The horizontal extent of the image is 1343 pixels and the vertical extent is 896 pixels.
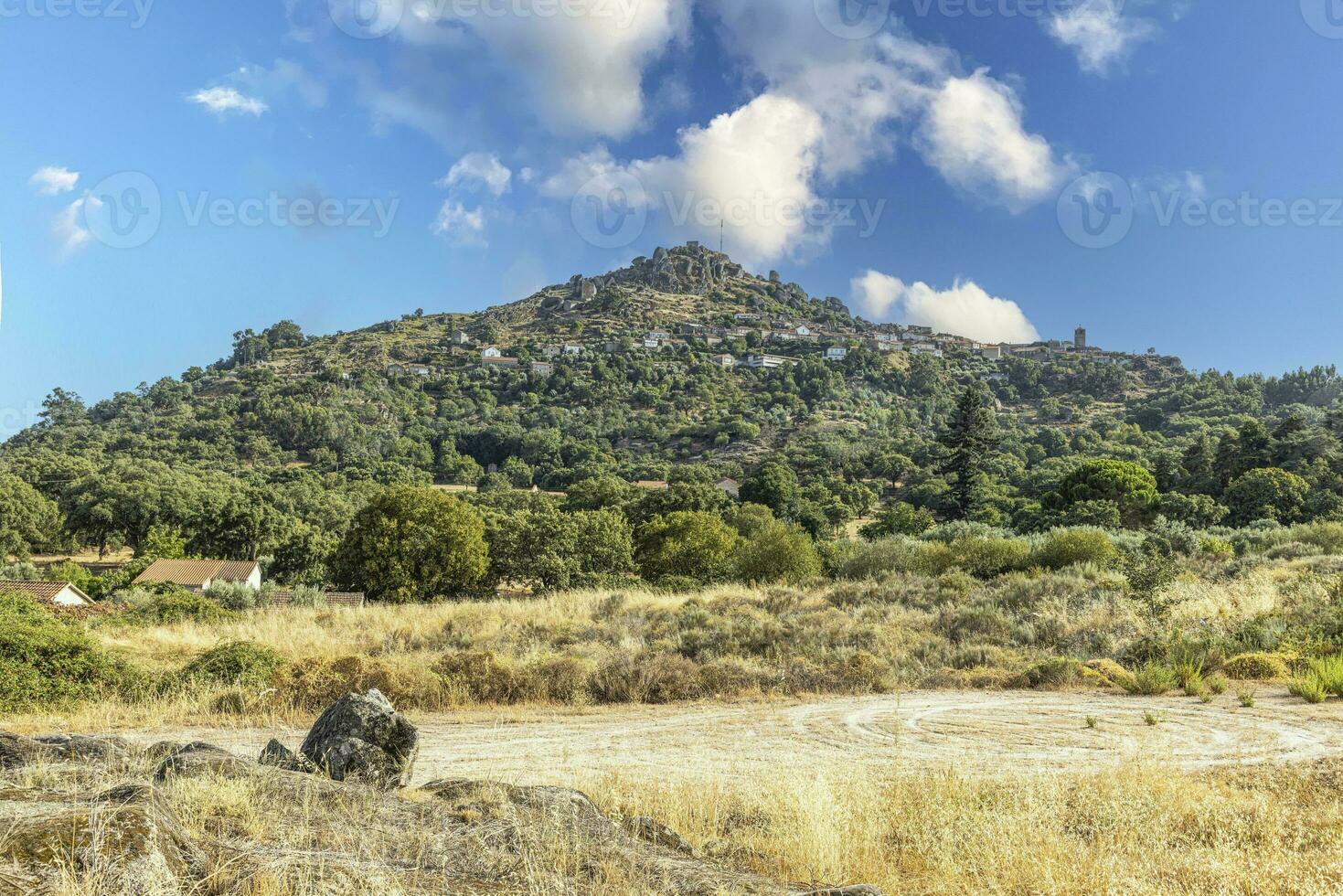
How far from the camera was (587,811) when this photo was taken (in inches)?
204

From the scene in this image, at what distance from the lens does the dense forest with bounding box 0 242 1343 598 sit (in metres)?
37.1

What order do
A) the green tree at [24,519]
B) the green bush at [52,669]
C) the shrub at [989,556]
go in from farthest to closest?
1. the green tree at [24,519]
2. the shrub at [989,556]
3. the green bush at [52,669]

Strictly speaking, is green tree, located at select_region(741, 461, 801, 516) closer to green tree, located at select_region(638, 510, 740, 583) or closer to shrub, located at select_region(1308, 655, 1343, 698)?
green tree, located at select_region(638, 510, 740, 583)

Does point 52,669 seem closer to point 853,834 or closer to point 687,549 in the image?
point 853,834

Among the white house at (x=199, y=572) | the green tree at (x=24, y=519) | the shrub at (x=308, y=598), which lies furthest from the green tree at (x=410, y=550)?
the green tree at (x=24, y=519)

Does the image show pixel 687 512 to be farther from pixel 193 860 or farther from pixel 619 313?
pixel 619 313

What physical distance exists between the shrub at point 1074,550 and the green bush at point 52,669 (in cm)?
2243

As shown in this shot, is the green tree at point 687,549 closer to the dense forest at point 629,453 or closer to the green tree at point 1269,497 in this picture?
the dense forest at point 629,453

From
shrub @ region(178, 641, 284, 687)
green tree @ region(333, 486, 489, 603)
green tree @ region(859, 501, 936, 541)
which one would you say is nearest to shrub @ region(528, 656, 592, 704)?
shrub @ region(178, 641, 284, 687)

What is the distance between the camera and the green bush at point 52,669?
34.1ft


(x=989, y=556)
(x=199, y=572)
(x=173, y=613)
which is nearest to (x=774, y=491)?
(x=199, y=572)

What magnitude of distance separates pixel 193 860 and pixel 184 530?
6991cm

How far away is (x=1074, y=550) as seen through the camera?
22750mm

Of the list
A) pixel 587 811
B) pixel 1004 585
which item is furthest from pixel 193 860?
pixel 1004 585
